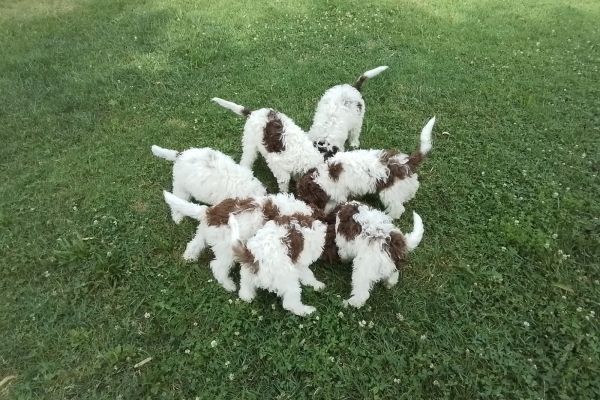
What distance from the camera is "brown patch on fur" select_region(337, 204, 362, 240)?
4.08 metres

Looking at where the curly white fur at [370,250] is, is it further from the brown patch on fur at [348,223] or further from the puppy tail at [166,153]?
the puppy tail at [166,153]

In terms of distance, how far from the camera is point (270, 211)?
4.20 metres

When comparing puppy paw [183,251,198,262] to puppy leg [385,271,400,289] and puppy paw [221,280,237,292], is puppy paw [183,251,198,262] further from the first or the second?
puppy leg [385,271,400,289]

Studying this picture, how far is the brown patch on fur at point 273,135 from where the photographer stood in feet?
16.3

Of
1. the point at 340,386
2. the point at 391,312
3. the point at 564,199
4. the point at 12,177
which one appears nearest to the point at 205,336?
the point at 340,386

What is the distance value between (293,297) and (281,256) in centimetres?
39

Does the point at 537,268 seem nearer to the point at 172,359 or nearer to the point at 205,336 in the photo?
the point at 205,336

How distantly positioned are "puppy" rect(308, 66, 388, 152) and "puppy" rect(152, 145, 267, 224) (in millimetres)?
1000

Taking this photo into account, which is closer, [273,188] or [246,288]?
[246,288]

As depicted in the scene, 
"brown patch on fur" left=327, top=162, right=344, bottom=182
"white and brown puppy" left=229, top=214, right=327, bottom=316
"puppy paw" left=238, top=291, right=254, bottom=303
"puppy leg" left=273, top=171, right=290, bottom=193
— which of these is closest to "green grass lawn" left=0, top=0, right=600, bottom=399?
"puppy paw" left=238, top=291, right=254, bottom=303

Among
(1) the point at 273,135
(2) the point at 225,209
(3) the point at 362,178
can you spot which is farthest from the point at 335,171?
(2) the point at 225,209

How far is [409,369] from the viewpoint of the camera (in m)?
3.75

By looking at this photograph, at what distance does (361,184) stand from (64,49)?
227 inches

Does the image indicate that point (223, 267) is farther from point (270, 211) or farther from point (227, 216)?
point (270, 211)
